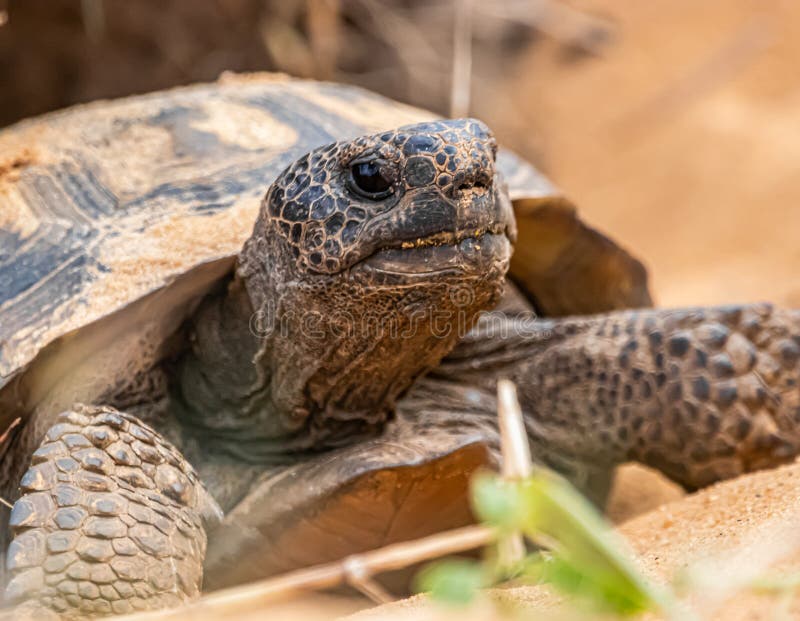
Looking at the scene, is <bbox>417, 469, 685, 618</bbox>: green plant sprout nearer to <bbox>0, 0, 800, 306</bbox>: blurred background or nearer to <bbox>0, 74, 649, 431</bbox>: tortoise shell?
<bbox>0, 74, 649, 431</bbox>: tortoise shell

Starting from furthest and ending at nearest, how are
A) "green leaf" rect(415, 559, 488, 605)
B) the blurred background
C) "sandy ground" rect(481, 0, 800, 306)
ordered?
1. "sandy ground" rect(481, 0, 800, 306)
2. the blurred background
3. "green leaf" rect(415, 559, 488, 605)

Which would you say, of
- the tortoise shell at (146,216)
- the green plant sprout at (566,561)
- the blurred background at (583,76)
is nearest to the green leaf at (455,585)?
the green plant sprout at (566,561)

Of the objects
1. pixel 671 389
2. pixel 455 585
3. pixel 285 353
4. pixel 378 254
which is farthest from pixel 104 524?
pixel 671 389

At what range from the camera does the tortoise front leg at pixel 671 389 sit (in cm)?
325

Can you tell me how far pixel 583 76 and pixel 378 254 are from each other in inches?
237

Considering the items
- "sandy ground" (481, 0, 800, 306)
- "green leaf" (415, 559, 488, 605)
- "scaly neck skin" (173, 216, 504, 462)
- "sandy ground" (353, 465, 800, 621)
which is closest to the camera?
"green leaf" (415, 559, 488, 605)

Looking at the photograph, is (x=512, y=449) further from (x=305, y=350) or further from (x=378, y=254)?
(x=305, y=350)

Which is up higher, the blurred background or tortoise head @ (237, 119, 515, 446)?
the blurred background

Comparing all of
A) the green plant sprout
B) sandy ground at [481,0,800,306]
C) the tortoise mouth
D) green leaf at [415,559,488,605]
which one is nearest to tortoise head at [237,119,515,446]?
the tortoise mouth

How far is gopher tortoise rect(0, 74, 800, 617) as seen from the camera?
2.46 m

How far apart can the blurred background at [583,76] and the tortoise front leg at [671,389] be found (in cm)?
217

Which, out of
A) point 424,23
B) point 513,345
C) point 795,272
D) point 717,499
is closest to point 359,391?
point 513,345

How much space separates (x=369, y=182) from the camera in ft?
8.28

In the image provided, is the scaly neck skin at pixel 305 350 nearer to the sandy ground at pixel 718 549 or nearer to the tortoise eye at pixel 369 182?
the tortoise eye at pixel 369 182
